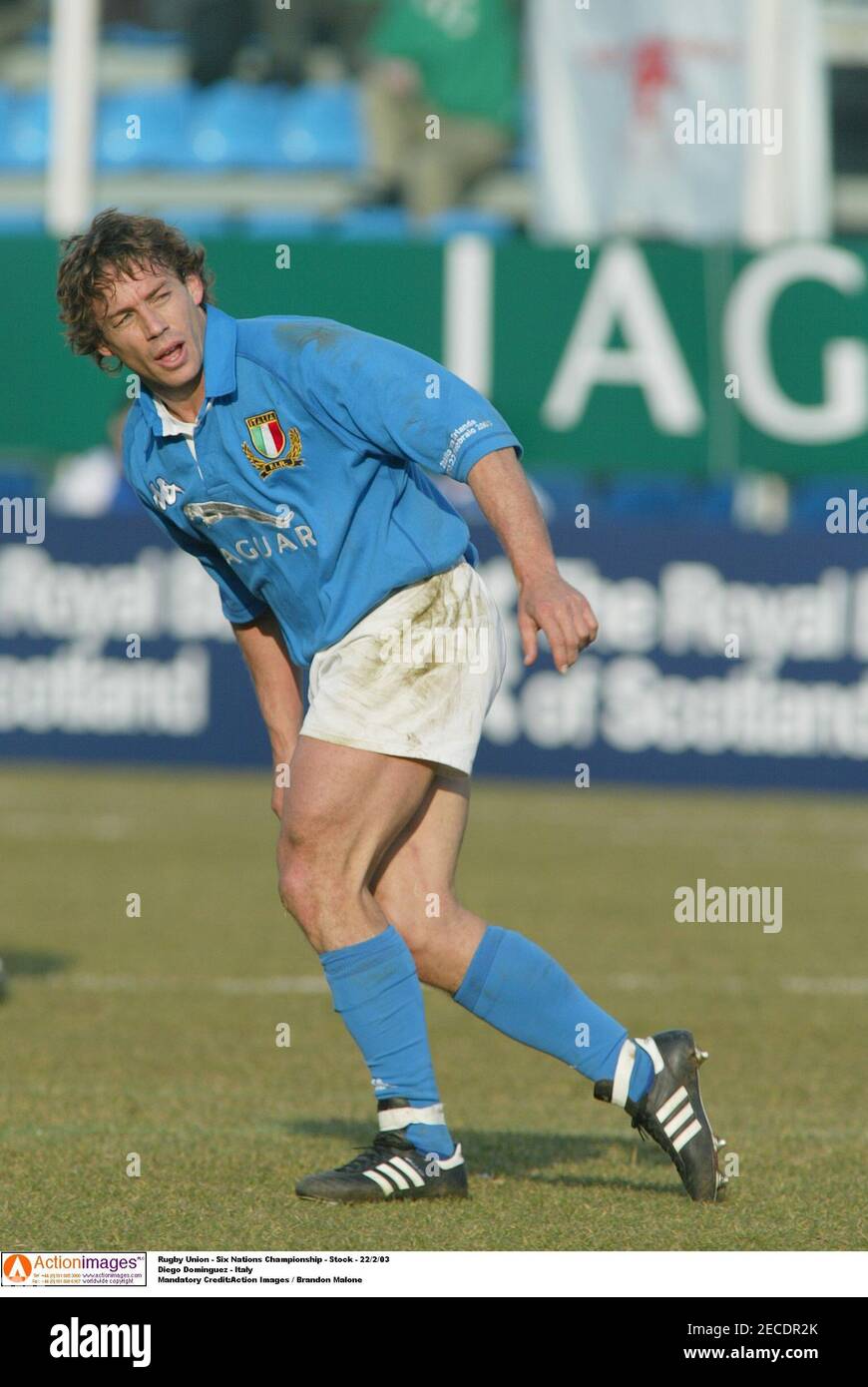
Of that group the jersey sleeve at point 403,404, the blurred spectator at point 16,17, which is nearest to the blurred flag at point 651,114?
the blurred spectator at point 16,17

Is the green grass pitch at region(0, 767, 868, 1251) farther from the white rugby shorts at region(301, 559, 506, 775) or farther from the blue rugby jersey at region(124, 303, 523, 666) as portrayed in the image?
the blue rugby jersey at region(124, 303, 523, 666)

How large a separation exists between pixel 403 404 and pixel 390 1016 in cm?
120

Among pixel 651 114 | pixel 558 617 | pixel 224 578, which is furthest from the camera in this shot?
pixel 651 114

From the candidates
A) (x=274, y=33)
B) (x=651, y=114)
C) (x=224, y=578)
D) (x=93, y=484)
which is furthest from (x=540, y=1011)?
(x=274, y=33)

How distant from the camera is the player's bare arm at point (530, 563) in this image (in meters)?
3.87

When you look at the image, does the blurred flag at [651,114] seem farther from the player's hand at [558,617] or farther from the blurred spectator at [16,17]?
the player's hand at [558,617]

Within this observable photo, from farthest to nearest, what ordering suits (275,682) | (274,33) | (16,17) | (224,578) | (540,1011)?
(16,17) → (274,33) → (275,682) → (224,578) → (540,1011)

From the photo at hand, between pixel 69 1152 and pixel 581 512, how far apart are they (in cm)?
795

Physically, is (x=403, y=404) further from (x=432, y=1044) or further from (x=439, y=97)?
(x=439, y=97)

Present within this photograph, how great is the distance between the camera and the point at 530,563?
13.0 feet

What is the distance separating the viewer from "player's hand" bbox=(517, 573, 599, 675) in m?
3.87

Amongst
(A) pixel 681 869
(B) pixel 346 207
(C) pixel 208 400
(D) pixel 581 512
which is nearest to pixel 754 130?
(D) pixel 581 512
